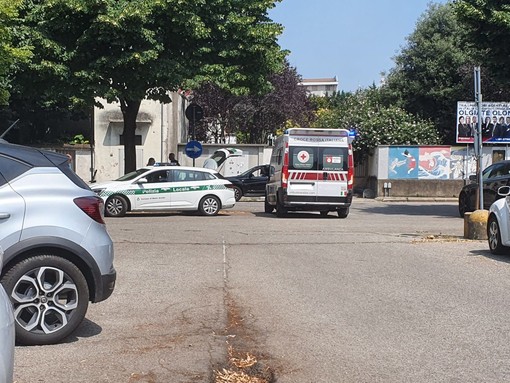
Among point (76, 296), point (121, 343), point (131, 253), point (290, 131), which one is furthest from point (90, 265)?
point (290, 131)

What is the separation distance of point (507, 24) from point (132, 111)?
12043 millimetres

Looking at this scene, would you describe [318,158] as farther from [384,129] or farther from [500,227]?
[384,129]

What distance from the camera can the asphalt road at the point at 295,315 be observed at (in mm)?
6117

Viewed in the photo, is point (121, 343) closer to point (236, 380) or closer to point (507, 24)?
point (236, 380)

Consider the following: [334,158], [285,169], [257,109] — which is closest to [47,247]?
[285,169]

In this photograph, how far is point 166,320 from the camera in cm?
788

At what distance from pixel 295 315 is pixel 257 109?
40.7m

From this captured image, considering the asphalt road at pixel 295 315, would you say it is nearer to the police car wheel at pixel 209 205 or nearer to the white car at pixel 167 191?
the white car at pixel 167 191

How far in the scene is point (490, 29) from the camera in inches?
806

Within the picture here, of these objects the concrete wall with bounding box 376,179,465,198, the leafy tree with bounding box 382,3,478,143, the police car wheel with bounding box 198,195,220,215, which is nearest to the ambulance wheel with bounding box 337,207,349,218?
the police car wheel with bounding box 198,195,220,215

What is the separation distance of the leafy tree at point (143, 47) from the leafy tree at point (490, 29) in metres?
6.05

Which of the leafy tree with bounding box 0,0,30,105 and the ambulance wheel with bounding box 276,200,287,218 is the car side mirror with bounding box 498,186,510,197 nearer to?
the ambulance wheel with bounding box 276,200,287,218

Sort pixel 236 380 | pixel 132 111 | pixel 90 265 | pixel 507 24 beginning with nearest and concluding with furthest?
pixel 236 380 < pixel 90 265 < pixel 507 24 < pixel 132 111

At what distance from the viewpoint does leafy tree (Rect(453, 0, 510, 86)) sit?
2005cm
